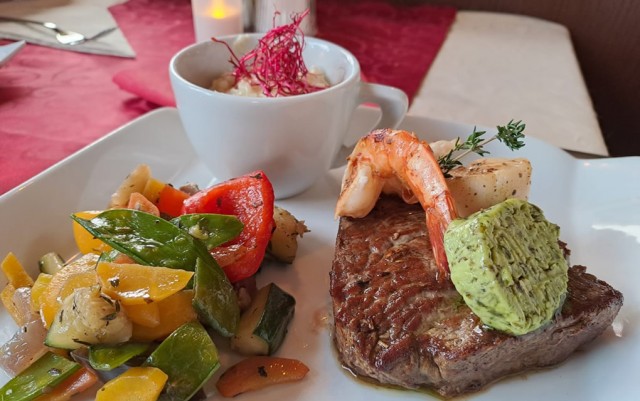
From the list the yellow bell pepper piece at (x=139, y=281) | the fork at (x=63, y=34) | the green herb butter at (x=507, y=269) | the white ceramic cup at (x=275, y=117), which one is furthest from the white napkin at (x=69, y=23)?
the green herb butter at (x=507, y=269)

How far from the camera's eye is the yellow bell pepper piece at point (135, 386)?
3.84 feet

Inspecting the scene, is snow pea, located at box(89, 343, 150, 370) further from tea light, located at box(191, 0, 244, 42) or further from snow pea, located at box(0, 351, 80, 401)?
tea light, located at box(191, 0, 244, 42)

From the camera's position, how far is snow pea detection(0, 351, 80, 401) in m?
1.21

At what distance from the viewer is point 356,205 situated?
5.23 ft

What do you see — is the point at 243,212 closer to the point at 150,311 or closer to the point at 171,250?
the point at 171,250

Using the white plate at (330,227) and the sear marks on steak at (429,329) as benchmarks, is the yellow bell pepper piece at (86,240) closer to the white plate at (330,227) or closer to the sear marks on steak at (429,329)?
the white plate at (330,227)

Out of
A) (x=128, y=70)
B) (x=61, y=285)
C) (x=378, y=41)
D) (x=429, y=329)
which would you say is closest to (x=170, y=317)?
(x=61, y=285)

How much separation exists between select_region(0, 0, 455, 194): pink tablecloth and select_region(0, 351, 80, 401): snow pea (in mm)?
964

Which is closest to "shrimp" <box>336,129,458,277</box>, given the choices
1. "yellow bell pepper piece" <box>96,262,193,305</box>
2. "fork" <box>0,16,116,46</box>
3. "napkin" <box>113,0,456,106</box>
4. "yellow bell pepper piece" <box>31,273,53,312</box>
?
"yellow bell pepper piece" <box>96,262,193,305</box>

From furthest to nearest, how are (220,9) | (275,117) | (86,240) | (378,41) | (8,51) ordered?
1. (378,41)
2. (220,9)
3. (8,51)
4. (275,117)
5. (86,240)

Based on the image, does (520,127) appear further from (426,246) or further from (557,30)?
(557,30)

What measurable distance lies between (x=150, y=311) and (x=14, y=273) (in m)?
0.49

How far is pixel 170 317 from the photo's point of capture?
51.6 inches

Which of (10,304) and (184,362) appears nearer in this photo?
(184,362)
